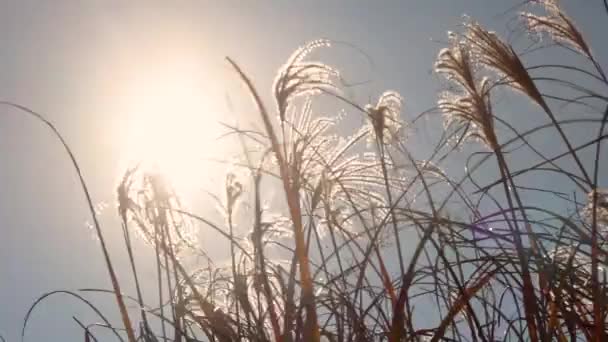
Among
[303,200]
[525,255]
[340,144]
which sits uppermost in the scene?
[340,144]

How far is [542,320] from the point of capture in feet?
7.53

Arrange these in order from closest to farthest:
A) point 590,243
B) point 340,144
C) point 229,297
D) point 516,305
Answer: point 590,243, point 516,305, point 229,297, point 340,144

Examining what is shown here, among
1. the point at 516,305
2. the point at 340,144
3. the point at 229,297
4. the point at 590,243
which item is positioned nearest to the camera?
the point at 590,243

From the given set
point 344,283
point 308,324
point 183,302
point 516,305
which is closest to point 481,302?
point 516,305

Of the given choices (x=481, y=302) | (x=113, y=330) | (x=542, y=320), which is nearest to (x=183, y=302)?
(x=113, y=330)

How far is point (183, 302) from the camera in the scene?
9.05 ft

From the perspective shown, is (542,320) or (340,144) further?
(340,144)

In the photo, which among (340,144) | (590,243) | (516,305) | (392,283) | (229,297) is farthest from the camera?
(340,144)

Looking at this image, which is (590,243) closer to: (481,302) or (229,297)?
(481,302)

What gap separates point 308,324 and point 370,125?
1.67m

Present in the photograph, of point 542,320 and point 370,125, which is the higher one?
point 370,125

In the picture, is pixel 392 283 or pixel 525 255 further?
pixel 392 283

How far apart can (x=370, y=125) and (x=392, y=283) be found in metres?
1.08

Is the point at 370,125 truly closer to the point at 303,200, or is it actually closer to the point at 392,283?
the point at 303,200
